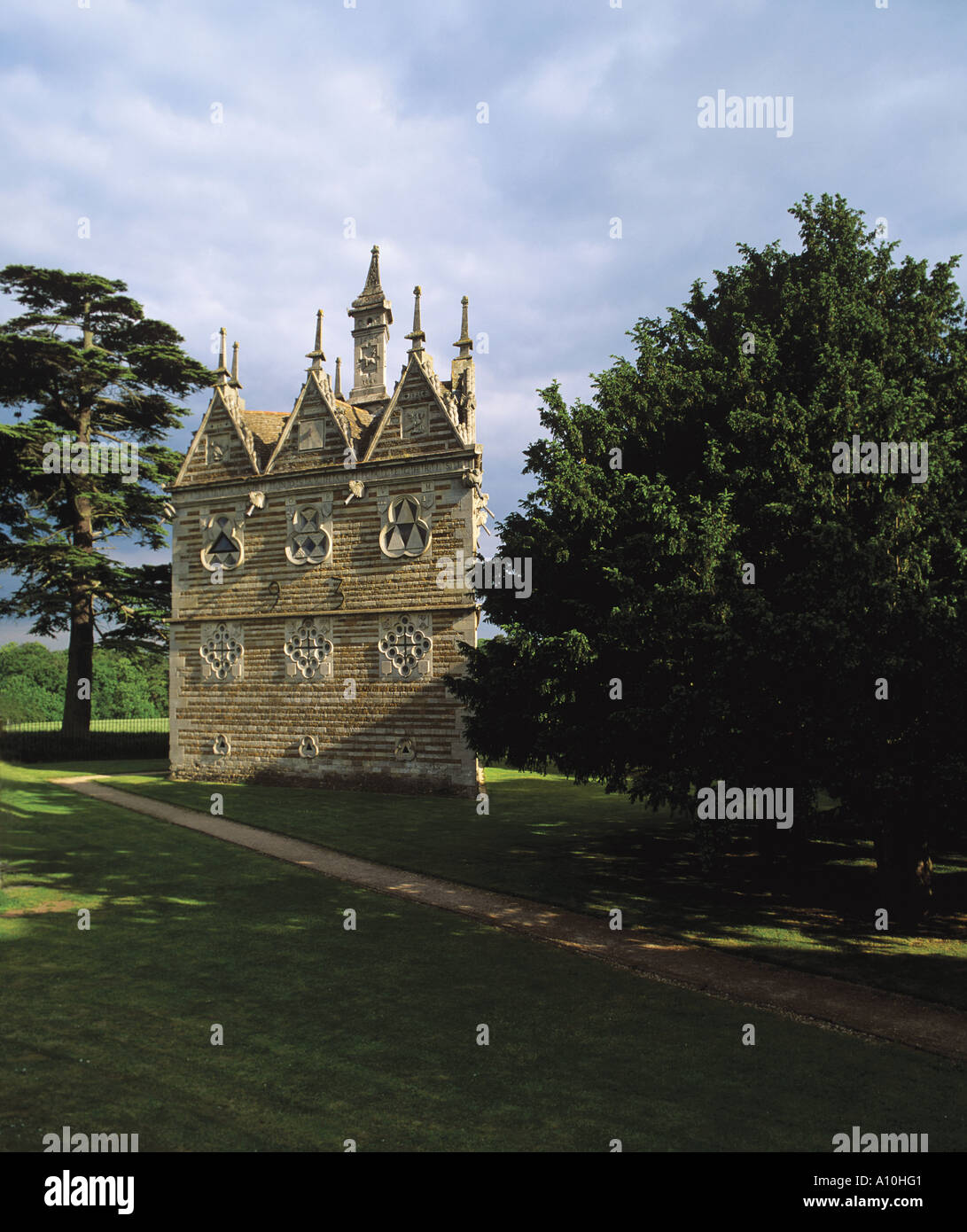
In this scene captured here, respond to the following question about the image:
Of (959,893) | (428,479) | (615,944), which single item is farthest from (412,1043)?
(428,479)

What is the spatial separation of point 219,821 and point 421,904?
9.53 metres

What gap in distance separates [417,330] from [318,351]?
4077 mm

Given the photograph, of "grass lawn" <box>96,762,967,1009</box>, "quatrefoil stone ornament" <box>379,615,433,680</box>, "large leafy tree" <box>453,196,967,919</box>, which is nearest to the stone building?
"quatrefoil stone ornament" <box>379,615,433,680</box>

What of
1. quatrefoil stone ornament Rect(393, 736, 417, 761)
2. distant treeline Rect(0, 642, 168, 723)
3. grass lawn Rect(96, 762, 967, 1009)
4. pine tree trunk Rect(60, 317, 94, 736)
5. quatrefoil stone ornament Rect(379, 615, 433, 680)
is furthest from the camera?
distant treeline Rect(0, 642, 168, 723)

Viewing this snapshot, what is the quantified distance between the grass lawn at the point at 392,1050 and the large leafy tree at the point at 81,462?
2769 cm

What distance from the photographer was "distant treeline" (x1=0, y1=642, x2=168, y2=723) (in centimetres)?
6172

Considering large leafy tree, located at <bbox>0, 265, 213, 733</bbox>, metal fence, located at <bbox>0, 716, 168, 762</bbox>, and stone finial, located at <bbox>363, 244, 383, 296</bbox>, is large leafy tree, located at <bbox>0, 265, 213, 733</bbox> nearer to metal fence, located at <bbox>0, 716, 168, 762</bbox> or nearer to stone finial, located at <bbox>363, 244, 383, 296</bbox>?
metal fence, located at <bbox>0, 716, 168, 762</bbox>

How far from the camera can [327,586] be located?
28.1 metres

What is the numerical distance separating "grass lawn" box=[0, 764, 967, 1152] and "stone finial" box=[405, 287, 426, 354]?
1940 cm

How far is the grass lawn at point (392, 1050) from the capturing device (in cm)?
664

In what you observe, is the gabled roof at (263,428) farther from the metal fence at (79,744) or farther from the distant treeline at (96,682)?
the distant treeline at (96,682)

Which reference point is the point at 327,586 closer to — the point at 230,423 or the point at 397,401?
the point at 397,401

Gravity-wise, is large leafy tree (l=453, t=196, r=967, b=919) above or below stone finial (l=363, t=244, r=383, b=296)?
below

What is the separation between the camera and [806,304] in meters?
15.8
